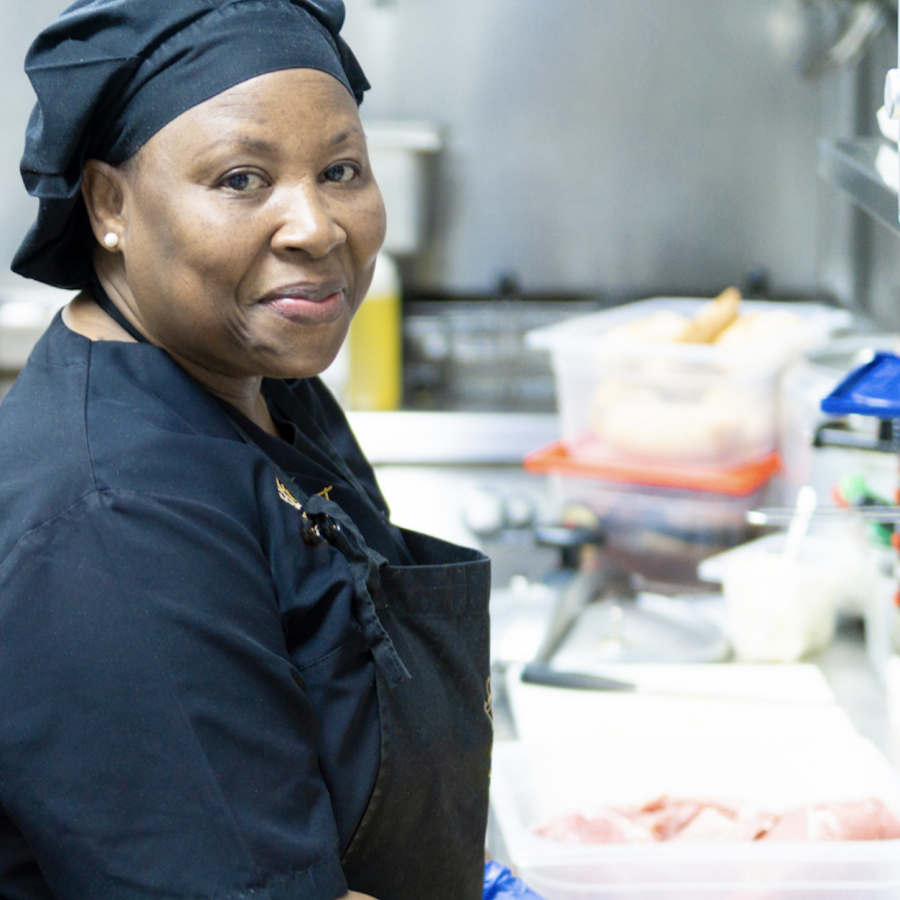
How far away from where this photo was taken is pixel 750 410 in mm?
1961

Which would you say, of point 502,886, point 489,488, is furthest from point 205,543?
point 489,488

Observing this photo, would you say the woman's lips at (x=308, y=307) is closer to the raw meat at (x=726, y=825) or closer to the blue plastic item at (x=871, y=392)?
the blue plastic item at (x=871, y=392)

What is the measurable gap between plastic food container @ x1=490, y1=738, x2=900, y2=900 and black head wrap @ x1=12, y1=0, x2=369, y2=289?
0.70 m

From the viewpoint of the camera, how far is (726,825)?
117 centimetres

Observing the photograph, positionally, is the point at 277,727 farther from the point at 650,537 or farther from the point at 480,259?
the point at 480,259

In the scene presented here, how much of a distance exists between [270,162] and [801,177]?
2.48m

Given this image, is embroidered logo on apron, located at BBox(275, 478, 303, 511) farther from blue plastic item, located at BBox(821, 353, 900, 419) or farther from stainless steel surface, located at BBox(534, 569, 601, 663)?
stainless steel surface, located at BBox(534, 569, 601, 663)

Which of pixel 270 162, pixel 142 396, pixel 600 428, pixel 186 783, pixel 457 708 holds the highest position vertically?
pixel 270 162

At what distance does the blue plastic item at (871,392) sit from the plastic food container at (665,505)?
2.43 ft

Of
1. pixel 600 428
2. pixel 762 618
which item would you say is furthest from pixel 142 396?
pixel 600 428

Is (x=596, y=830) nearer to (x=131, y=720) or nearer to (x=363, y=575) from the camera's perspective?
(x=363, y=575)

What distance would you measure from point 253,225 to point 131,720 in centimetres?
34

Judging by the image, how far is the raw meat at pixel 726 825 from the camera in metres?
1.15

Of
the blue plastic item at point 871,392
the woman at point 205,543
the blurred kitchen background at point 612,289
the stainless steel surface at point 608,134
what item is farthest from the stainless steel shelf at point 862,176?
the stainless steel surface at point 608,134
